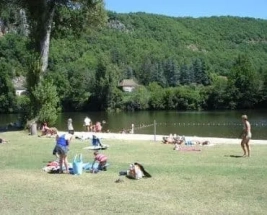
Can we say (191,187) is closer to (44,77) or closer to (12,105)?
(44,77)

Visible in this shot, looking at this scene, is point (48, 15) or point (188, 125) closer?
point (48, 15)

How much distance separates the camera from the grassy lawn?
12758mm

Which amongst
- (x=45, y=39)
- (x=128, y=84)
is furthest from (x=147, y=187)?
(x=128, y=84)

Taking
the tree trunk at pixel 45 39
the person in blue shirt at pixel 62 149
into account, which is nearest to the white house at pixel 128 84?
the tree trunk at pixel 45 39

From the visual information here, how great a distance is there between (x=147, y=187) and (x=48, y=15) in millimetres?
21373

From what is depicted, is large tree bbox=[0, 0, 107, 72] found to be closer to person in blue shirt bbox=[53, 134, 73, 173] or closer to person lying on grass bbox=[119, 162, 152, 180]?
person in blue shirt bbox=[53, 134, 73, 173]

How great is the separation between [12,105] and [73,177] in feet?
352

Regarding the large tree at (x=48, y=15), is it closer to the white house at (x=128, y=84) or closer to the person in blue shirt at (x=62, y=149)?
the person in blue shirt at (x=62, y=149)

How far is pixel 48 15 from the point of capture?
33375 mm

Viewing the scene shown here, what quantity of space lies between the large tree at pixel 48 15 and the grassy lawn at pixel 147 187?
13175 millimetres

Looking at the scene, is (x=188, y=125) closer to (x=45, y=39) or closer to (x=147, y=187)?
(x=45, y=39)

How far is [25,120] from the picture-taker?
113ft

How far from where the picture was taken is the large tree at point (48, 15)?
33.2 meters

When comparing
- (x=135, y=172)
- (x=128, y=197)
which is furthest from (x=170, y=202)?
(x=135, y=172)
